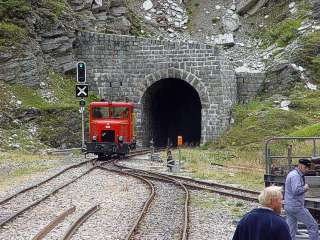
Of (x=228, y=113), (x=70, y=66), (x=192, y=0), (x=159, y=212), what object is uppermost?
(x=192, y=0)

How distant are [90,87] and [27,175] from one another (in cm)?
1695

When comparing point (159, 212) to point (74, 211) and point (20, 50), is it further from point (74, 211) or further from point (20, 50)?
point (20, 50)

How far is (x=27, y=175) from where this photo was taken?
20844 millimetres

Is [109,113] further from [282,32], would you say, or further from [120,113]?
[282,32]

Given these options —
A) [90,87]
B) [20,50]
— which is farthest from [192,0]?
[20,50]

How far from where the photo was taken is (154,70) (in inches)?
1444

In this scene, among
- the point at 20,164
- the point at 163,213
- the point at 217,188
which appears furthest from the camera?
the point at 20,164

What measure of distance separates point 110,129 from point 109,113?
88 centimetres

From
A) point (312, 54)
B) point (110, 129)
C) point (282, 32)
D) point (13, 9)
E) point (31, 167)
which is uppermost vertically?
point (13, 9)

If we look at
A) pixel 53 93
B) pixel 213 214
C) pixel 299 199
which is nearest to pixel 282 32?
pixel 53 93

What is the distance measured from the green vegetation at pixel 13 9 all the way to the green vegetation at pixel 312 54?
16099 mm

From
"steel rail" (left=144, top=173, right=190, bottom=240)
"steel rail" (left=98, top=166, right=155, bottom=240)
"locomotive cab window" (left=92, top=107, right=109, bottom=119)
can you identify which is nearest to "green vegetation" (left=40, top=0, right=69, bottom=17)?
"locomotive cab window" (left=92, top=107, right=109, bottom=119)

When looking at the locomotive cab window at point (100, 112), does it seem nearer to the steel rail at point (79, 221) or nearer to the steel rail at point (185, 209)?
the steel rail at point (185, 209)

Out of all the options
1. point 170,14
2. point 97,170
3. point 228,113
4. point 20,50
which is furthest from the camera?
point 170,14
